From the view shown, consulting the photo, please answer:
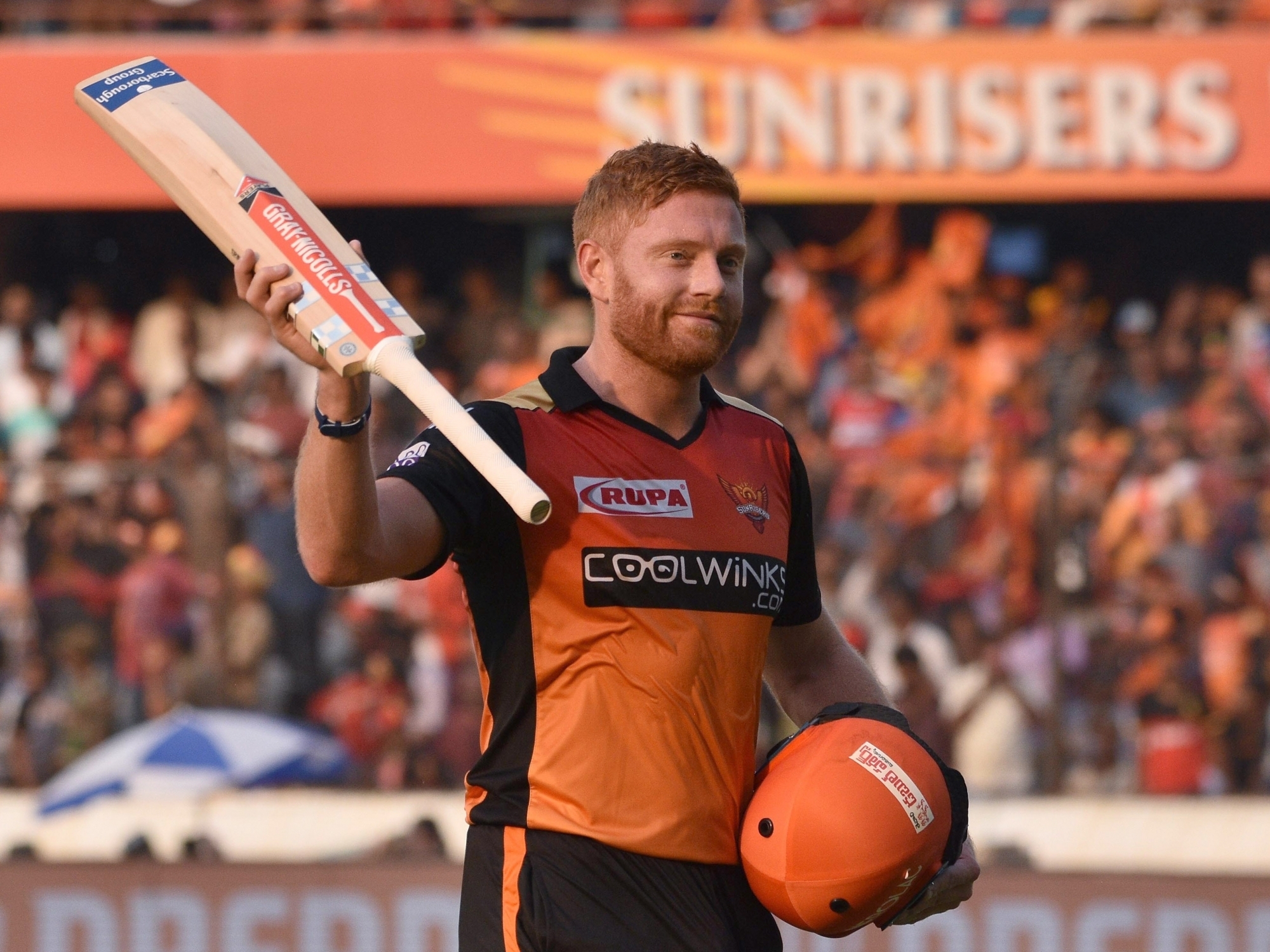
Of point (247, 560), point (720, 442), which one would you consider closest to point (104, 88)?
point (720, 442)

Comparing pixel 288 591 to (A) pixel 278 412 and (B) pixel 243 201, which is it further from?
(B) pixel 243 201

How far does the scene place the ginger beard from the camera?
3285 mm

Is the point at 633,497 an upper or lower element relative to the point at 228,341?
lower

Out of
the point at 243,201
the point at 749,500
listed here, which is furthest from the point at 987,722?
the point at 243,201

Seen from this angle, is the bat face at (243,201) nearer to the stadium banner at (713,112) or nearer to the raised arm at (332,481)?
the raised arm at (332,481)

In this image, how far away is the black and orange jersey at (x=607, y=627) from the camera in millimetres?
3188

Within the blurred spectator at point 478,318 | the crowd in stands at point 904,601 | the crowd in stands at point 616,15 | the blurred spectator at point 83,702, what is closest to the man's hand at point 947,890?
the crowd in stands at point 904,601

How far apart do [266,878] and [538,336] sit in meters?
4.75

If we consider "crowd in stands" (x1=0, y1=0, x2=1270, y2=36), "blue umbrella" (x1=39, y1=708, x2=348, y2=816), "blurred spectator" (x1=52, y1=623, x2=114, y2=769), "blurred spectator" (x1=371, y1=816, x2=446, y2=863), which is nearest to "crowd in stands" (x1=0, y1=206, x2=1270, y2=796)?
"blurred spectator" (x1=52, y1=623, x2=114, y2=769)

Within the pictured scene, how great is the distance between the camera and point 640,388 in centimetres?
344

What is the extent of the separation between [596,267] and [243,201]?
662 mm

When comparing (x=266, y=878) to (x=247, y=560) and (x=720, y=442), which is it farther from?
(x=720, y=442)

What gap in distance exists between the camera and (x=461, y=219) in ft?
42.1

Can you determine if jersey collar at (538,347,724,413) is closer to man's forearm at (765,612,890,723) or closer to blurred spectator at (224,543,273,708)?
man's forearm at (765,612,890,723)
